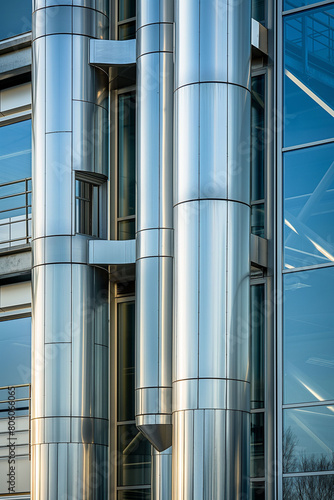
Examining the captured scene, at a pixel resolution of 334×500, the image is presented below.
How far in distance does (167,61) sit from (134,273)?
3513mm

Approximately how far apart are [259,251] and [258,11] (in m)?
4.11

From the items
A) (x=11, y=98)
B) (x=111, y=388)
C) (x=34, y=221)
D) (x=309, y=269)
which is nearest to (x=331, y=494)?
(x=309, y=269)

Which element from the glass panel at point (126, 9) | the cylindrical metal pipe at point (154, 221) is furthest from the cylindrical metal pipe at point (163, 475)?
the glass panel at point (126, 9)

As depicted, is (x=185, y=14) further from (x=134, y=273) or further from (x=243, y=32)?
Answer: (x=134, y=273)

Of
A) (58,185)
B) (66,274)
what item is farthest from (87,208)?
(66,274)

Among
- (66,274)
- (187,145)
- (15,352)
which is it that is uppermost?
(187,145)

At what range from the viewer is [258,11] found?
1855 centimetres

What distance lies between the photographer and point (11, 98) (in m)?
21.3

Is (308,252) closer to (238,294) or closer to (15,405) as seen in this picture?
(238,294)

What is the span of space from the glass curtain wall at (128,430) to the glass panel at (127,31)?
4650 mm

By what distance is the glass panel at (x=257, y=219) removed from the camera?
17938 millimetres

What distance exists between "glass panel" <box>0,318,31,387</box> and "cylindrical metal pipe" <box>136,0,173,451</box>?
348cm

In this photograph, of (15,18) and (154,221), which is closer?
(154,221)

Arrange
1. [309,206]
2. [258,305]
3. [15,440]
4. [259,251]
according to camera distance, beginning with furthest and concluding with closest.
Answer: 1. [15,440]
2. [258,305]
3. [259,251]
4. [309,206]
